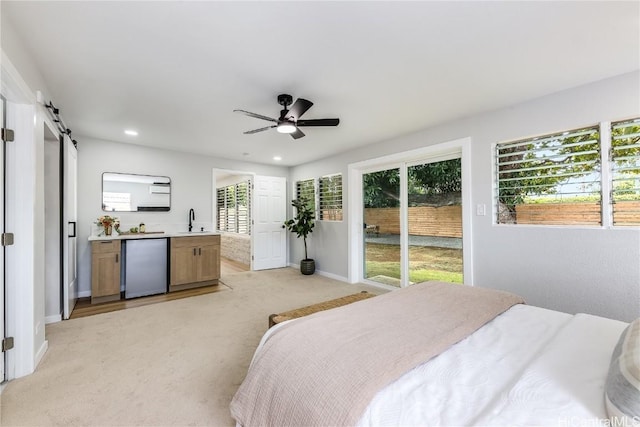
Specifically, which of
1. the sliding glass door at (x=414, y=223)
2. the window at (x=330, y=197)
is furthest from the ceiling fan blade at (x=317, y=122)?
the window at (x=330, y=197)

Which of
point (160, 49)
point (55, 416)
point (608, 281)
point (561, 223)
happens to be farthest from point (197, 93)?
point (608, 281)

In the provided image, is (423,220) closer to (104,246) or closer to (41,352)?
(41,352)

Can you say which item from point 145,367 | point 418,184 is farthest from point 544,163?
point 145,367

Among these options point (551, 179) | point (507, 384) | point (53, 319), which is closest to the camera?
point (507, 384)

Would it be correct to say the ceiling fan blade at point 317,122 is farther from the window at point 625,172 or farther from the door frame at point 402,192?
the window at point 625,172

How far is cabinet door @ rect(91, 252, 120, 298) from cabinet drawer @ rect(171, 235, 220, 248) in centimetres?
75

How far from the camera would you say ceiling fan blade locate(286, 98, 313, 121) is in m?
2.41

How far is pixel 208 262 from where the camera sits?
461cm

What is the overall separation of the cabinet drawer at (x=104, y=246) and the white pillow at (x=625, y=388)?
15.7 ft

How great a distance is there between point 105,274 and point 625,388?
4.83m

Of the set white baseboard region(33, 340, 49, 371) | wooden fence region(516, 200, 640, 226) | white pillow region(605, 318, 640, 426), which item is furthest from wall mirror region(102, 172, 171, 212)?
white pillow region(605, 318, 640, 426)

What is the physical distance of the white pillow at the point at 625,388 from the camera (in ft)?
2.37

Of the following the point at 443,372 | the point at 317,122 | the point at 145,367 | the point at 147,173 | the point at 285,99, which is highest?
the point at 285,99

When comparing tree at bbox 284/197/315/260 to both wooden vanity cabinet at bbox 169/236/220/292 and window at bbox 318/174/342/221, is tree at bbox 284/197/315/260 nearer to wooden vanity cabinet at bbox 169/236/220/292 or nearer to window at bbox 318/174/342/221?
window at bbox 318/174/342/221
